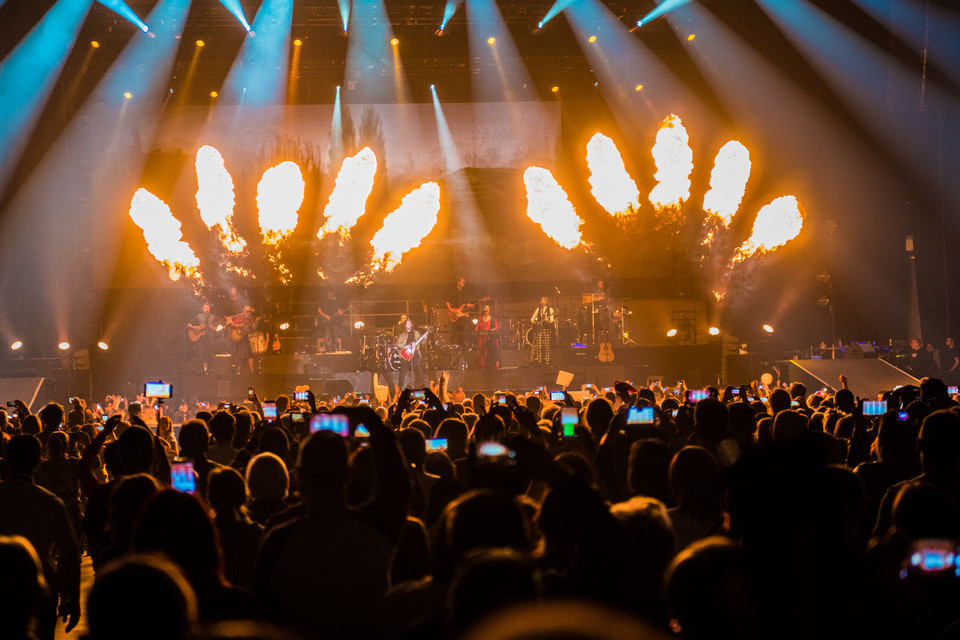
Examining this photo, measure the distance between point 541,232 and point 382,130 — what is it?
20.1 feet

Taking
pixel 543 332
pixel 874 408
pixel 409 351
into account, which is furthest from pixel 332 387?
pixel 874 408

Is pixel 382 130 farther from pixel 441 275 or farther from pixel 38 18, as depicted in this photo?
pixel 38 18

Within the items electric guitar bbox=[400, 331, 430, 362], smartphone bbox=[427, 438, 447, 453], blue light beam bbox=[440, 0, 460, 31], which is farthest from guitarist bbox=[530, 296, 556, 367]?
smartphone bbox=[427, 438, 447, 453]

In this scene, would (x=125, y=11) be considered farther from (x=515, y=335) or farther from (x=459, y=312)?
(x=515, y=335)

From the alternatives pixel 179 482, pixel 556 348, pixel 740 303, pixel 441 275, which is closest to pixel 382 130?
pixel 441 275

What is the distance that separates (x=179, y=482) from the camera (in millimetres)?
4441

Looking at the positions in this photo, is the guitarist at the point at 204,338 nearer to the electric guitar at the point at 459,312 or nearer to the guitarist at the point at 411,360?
the guitarist at the point at 411,360

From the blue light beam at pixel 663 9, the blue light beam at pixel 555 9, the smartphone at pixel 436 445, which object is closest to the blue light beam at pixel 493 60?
the blue light beam at pixel 555 9

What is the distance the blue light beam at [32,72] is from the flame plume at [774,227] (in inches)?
752

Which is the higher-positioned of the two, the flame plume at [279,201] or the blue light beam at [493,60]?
the blue light beam at [493,60]

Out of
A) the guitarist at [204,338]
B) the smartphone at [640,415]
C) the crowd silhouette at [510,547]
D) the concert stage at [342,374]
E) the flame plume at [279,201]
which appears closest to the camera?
the crowd silhouette at [510,547]

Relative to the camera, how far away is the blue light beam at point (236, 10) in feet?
72.5

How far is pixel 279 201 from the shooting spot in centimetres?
2536

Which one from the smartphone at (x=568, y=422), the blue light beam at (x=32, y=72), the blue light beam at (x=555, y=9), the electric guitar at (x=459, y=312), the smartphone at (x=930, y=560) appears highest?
the blue light beam at (x=555, y=9)
